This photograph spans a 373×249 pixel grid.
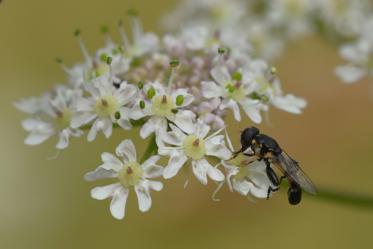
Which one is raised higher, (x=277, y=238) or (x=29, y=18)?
(x=29, y=18)

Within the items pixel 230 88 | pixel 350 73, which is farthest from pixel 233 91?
pixel 350 73

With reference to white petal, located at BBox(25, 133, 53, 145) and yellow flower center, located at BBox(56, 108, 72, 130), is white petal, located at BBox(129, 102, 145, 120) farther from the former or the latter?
white petal, located at BBox(25, 133, 53, 145)

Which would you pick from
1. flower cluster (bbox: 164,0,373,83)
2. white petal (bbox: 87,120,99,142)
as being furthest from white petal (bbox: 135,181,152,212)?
flower cluster (bbox: 164,0,373,83)

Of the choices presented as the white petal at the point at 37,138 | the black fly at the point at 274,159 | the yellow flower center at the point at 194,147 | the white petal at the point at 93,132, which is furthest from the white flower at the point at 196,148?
the white petal at the point at 37,138

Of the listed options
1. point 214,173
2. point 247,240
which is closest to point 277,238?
point 247,240

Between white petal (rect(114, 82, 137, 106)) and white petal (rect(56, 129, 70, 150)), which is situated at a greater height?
white petal (rect(114, 82, 137, 106))

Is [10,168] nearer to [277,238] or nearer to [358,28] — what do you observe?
[277,238]

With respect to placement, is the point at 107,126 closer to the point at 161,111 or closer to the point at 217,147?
the point at 161,111
